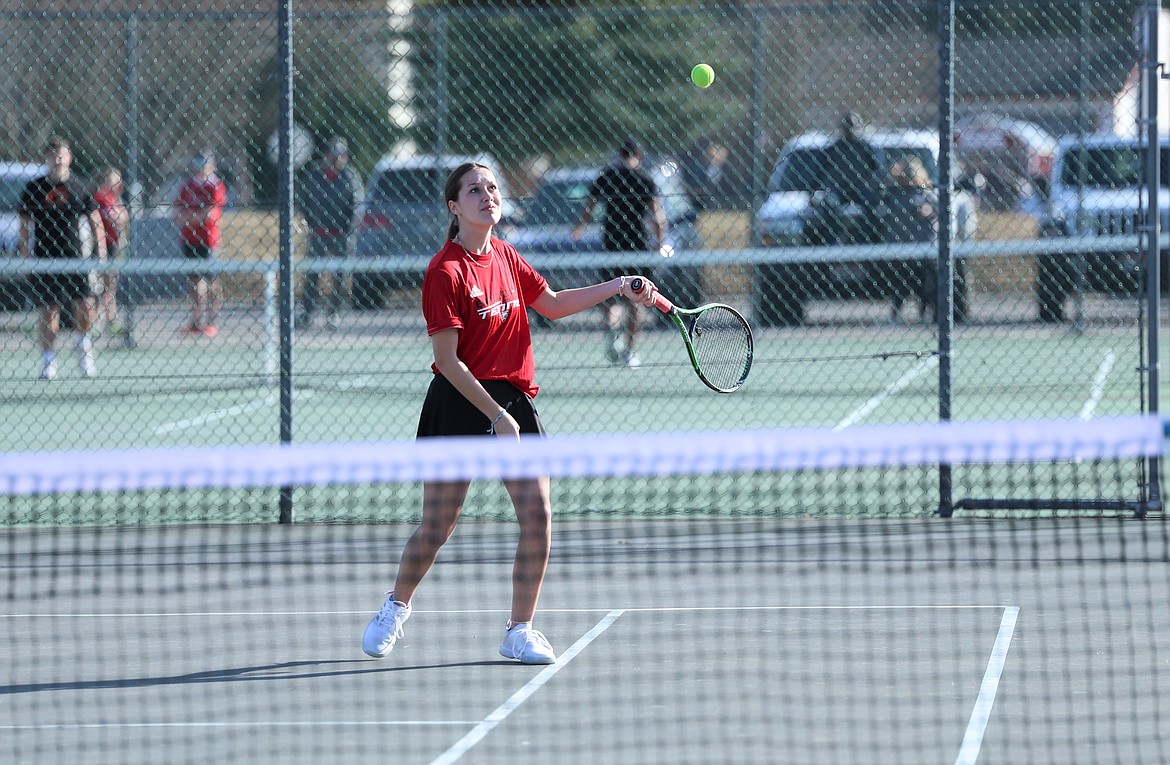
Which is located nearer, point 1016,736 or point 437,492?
point 1016,736

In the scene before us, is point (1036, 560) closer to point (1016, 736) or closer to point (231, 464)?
point (1016, 736)

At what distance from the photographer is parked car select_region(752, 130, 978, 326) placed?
47.6 feet

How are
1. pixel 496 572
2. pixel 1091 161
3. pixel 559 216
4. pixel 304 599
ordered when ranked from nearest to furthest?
pixel 304 599
pixel 496 572
pixel 1091 161
pixel 559 216

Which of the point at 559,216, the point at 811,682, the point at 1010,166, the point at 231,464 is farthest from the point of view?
the point at 1010,166

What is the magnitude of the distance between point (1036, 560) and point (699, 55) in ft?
64.5

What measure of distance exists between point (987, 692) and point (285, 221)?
4221 mm

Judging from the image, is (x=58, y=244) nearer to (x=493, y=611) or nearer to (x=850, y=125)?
(x=850, y=125)

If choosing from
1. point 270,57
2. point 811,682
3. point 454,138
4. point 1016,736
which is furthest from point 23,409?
point 270,57

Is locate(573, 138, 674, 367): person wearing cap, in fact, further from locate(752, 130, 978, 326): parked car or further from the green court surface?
Answer: locate(752, 130, 978, 326): parked car

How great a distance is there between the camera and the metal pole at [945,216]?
806 centimetres

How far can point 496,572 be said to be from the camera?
7.19 meters

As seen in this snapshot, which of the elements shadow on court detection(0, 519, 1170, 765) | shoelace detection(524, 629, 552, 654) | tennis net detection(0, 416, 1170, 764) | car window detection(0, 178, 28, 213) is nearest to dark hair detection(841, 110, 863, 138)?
tennis net detection(0, 416, 1170, 764)

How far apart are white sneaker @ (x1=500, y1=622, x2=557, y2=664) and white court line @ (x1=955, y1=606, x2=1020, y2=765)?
51.6 inches

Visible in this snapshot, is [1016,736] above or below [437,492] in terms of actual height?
below
